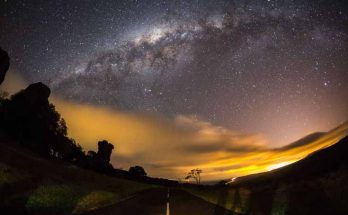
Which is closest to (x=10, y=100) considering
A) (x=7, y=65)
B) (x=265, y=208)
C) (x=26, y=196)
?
(x=7, y=65)

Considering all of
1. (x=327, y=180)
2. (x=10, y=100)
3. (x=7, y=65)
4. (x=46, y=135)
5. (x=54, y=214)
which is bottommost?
(x=54, y=214)

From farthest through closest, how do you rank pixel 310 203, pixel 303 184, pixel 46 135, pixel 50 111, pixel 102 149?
pixel 102 149
pixel 50 111
pixel 46 135
pixel 303 184
pixel 310 203

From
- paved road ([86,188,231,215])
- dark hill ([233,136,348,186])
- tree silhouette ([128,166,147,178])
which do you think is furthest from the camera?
tree silhouette ([128,166,147,178])

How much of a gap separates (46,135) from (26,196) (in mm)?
47983

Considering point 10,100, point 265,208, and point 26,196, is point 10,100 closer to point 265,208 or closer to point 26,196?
point 26,196

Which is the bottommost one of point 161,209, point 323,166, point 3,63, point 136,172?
point 161,209

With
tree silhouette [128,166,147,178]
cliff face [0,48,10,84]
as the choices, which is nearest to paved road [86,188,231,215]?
cliff face [0,48,10,84]

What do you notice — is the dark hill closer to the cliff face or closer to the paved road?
the paved road

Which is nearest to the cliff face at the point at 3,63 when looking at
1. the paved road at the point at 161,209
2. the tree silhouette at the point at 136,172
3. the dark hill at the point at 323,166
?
the paved road at the point at 161,209

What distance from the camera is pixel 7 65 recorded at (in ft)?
178

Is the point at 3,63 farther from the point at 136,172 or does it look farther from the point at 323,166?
the point at 136,172

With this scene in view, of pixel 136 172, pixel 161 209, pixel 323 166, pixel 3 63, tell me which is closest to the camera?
pixel 161 209

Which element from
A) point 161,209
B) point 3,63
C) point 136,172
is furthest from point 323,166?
point 136,172

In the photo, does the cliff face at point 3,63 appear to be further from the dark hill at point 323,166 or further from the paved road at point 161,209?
the dark hill at point 323,166
